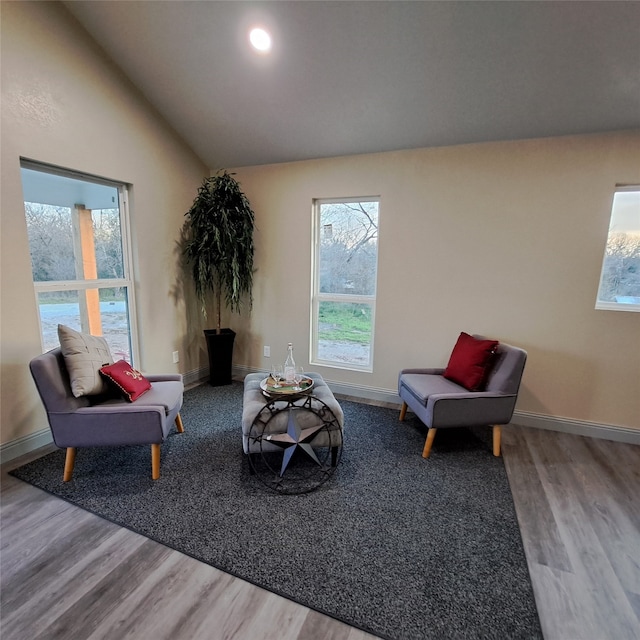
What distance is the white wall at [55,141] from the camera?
2.25 meters

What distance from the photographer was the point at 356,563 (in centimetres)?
162

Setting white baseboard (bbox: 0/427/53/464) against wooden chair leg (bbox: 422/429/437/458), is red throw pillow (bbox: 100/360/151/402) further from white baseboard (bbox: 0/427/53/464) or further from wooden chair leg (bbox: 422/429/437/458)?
wooden chair leg (bbox: 422/429/437/458)

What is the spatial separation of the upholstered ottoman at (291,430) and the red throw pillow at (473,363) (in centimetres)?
109

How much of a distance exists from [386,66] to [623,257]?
7.83 feet

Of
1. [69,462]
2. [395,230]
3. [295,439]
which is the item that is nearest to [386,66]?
[395,230]

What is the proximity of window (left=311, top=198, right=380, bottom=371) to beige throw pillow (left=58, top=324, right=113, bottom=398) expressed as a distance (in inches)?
84.4

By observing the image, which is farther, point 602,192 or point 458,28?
point 602,192

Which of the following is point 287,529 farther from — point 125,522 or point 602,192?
point 602,192

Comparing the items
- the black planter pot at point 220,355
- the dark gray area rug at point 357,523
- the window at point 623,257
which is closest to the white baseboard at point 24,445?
the dark gray area rug at point 357,523

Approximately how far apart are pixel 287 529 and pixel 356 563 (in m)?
0.40

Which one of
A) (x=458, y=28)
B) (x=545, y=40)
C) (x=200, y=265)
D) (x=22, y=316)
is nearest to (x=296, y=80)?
(x=458, y=28)

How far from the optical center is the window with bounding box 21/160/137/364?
254 cm

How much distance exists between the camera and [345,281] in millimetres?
3689

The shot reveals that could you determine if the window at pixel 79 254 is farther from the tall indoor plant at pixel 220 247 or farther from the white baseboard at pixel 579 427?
the white baseboard at pixel 579 427
